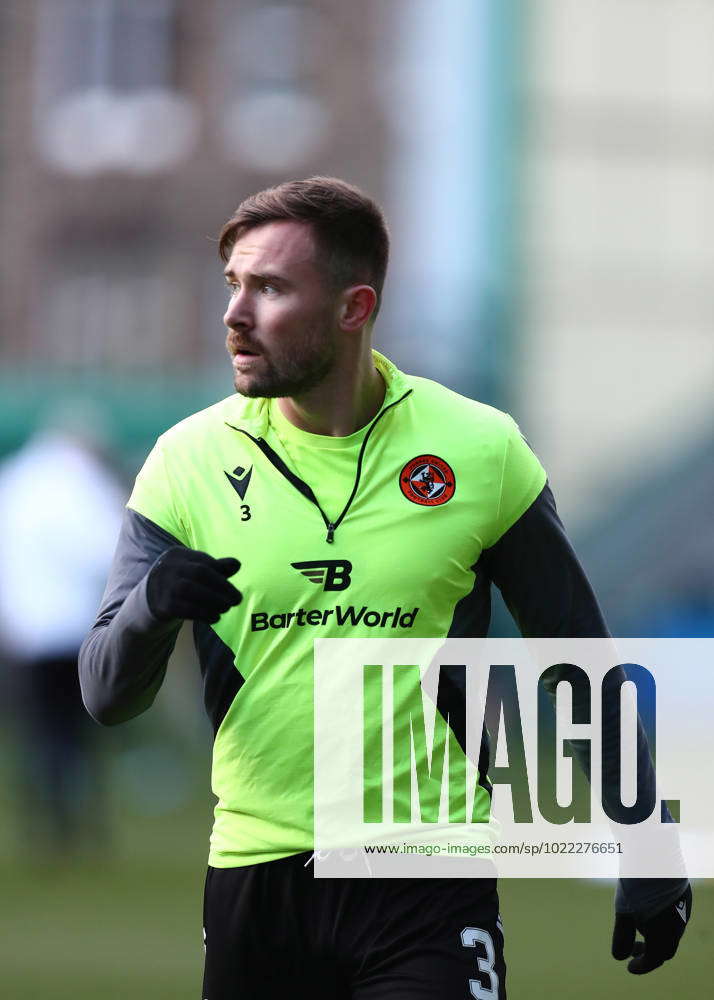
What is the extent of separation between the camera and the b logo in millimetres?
3721

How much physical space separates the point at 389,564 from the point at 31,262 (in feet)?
70.9

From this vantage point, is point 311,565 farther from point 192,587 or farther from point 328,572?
point 192,587

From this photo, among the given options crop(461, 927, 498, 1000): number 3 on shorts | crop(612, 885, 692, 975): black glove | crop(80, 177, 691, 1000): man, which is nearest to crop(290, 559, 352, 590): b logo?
crop(80, 177, 691, 1000): man

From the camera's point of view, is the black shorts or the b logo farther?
the b logo

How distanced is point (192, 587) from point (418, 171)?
20.5 metres

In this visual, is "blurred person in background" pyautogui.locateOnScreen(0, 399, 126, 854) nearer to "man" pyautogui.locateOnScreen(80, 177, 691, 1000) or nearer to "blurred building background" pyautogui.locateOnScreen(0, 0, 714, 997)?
"man" pyautogui.locateOnScreen(80, 177, 691, 1000)

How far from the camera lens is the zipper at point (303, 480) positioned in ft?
12.4

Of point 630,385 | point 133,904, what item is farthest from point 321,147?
point 133,904

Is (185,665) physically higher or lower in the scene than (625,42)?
lower

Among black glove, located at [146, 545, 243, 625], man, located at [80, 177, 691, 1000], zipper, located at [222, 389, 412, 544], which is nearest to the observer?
black glove, located at [146, 545, 243, 625]

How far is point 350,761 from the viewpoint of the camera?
370 cm

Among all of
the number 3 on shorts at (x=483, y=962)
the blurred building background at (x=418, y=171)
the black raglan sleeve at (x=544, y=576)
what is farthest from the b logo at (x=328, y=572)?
the blurred building background at (x=418, y=171)

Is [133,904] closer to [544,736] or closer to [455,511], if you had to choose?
[544,736]

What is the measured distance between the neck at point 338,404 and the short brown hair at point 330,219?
173 millimetres
